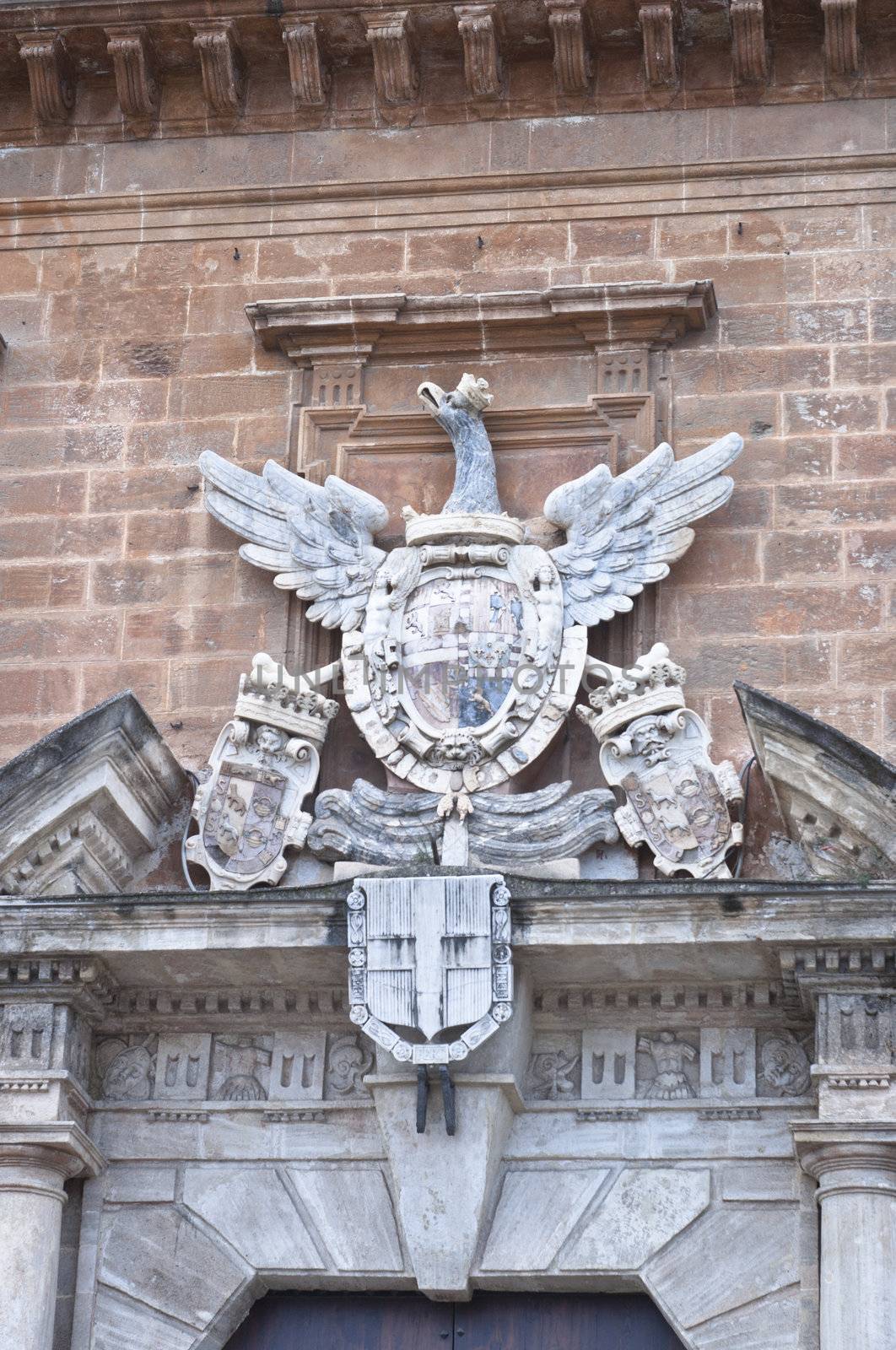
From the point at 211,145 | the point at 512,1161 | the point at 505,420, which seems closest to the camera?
the point at 512,1161

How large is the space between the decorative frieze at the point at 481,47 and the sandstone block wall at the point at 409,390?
0.17 metres

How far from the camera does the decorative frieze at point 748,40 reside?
1157cm

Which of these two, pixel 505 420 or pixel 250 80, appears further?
pixel 250 80

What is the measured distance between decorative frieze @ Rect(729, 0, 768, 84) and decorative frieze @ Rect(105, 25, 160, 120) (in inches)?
98.8

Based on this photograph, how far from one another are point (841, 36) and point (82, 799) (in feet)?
14.6

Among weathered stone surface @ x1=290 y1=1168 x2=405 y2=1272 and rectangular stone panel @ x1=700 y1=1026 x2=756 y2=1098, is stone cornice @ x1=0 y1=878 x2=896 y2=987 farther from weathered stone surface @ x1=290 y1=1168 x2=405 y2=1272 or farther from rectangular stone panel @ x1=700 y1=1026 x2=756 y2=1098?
weathered stone surface @ x1=290 y1=1168 x2=405 y2=1272

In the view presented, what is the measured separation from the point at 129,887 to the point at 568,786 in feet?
5.73

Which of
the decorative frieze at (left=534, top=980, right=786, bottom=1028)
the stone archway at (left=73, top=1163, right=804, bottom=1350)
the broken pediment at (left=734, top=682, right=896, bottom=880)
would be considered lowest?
the stone archway at (left=73, top=1163, right=804, bottom=1350)

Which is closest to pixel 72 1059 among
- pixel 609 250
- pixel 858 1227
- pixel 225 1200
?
pixel 225 1200

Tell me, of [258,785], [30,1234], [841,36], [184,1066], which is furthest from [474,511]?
[30,1234]

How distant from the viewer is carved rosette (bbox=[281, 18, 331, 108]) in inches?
470

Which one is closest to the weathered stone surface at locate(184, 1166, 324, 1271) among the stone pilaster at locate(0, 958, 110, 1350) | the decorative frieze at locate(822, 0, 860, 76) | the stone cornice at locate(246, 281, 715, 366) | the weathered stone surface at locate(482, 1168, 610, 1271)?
the stone pilaster at locate(0, 958, 110, 1350)

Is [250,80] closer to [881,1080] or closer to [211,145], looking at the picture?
[211,145]

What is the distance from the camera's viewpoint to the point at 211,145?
12195 millimetres
